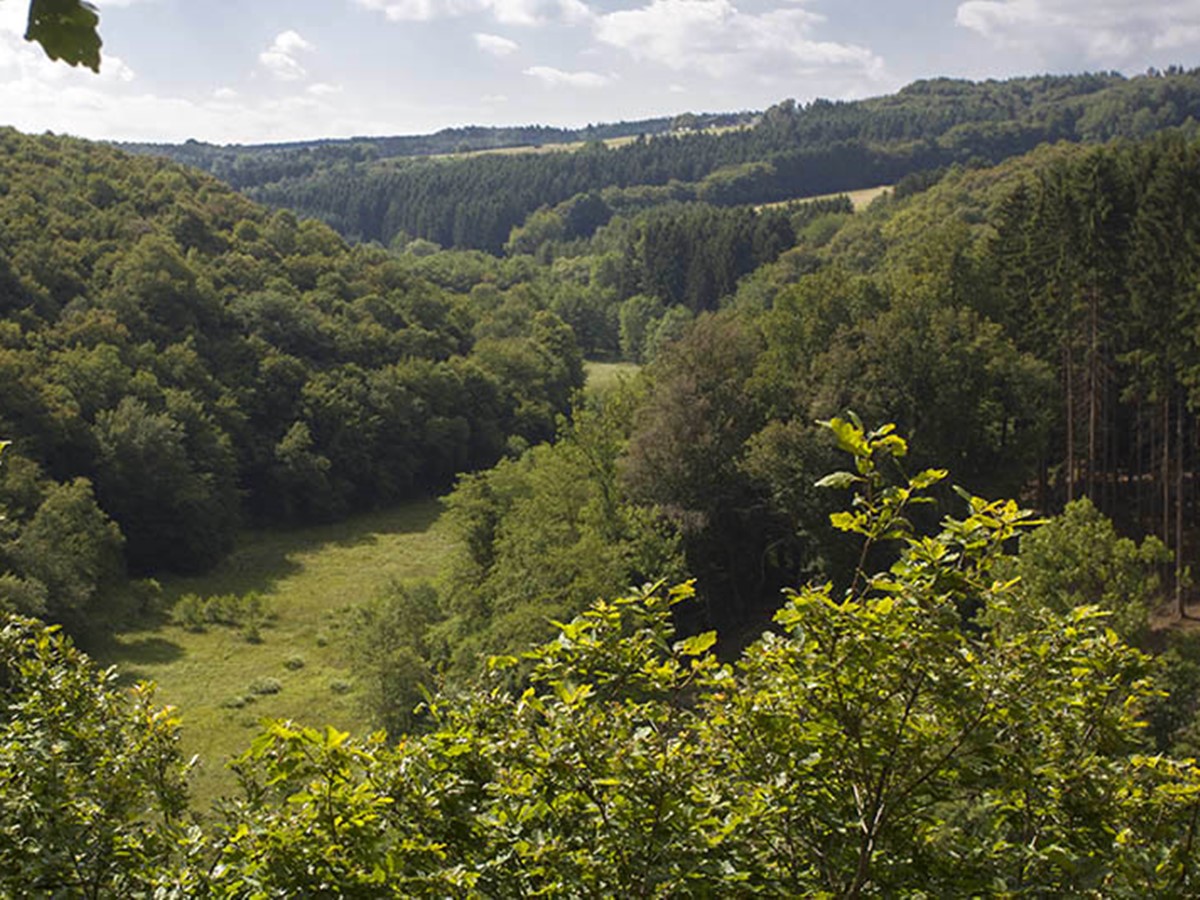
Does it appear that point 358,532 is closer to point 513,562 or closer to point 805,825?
point 513,562

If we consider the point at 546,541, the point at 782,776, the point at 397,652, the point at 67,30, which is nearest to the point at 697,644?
the point at 782,776

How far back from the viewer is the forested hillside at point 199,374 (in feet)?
159

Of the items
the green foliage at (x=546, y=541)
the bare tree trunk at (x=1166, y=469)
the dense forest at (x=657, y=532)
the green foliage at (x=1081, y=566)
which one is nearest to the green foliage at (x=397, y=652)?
the dense forest at (x=657, y=532)

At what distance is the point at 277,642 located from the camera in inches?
1661

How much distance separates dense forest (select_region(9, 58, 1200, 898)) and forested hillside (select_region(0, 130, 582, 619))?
299mm

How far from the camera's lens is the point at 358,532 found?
199 feet

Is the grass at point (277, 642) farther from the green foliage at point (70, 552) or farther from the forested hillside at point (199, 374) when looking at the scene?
the forested hillside at point (199, 374)

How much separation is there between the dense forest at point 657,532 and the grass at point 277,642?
2.48 metres

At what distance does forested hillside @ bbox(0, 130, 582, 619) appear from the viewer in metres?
48.5

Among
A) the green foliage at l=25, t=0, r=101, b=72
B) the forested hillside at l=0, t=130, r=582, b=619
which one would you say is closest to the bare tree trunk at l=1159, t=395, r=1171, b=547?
the green foliage at l=25, t=0, r=101, b=72

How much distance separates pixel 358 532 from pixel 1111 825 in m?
58.3

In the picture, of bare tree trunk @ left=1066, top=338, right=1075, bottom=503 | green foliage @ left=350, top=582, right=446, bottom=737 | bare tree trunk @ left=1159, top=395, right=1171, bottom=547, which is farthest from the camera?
bare tree trunk @ left=1066, top=338, right=1075, bottom=503

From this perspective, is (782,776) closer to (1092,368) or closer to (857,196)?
(1092,368)

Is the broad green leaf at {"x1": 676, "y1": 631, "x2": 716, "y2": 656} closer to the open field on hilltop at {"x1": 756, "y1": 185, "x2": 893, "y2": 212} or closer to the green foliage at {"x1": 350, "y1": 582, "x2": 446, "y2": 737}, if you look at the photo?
the green foliage at {"x1": 350, "y1": 582, "x2": 446, "y2": 737}
